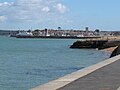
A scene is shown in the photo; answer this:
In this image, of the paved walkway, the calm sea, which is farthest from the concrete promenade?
the calm sea

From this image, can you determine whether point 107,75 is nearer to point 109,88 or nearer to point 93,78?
point 93,78

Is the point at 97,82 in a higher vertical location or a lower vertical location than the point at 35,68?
higher

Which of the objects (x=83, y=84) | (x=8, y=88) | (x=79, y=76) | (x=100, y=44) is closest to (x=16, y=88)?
(x=8, y=88)

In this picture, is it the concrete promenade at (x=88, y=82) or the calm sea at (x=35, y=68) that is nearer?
the concrete promenade at (x=88, y=82)

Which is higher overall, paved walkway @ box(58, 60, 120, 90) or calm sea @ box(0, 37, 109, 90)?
paved walkway @ box(58, 60, 120, 90)

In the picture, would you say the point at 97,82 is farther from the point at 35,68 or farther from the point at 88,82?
the point at 35,68

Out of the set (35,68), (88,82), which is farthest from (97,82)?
(35,68)

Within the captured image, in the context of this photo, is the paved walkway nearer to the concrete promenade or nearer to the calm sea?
the concrete promenade

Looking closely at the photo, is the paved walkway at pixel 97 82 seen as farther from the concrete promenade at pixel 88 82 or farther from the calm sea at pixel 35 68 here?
the calm sea at pixel 35 68

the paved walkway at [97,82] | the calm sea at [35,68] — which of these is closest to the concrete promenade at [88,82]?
the paved walkway at [97,82]

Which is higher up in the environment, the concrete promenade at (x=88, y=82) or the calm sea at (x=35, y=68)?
the concrete promenade at (x=88, y=82)

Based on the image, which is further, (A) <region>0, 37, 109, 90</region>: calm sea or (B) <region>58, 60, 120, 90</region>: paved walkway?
(A) <region>0, 37, 109, 90</region>: calm sea

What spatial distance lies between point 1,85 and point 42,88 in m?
12.2

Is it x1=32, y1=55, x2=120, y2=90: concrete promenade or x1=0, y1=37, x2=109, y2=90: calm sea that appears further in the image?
x1=0, y1=37, x2=109, y2=90: calm sea
